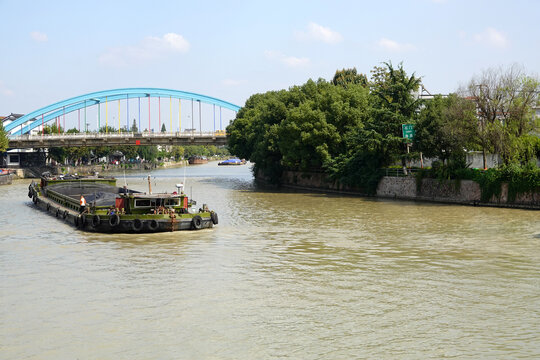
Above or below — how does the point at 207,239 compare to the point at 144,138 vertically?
below

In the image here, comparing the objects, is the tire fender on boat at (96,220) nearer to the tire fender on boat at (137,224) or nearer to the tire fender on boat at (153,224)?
the tire fender on boat at (137,224)

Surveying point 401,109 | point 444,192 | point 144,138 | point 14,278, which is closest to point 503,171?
point 444,192

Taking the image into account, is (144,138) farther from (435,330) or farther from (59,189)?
(435,330)

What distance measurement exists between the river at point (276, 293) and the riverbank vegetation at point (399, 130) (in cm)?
1217

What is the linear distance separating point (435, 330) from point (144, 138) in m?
87.6

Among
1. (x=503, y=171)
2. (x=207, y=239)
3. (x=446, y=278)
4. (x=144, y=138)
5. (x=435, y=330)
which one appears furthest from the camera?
(x=144, y=138)

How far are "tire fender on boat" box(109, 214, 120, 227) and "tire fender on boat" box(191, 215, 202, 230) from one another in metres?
3.82

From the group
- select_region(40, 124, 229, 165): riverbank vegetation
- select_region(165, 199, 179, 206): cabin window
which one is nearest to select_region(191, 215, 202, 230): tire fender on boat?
select_region(165, 199, 179, 206): cabin window

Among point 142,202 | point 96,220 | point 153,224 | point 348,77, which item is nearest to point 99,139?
point 348,77

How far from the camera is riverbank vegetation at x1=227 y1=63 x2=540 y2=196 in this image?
4541 cm

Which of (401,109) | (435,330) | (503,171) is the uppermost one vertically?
(401,109)

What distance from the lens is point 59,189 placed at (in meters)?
48.9

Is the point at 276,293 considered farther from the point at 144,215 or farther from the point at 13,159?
the point at 13,159

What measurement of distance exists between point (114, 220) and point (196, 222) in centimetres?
419
